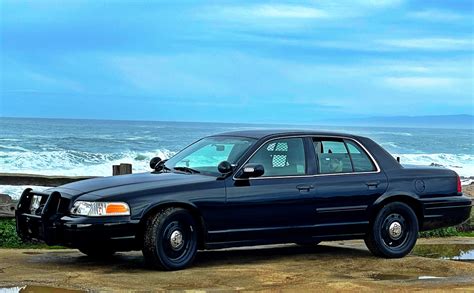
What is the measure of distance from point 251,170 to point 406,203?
7.74 feet

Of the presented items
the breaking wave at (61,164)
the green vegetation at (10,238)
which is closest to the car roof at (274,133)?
the green vegetation at (10,238)

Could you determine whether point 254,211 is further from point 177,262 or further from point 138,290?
point 138,290

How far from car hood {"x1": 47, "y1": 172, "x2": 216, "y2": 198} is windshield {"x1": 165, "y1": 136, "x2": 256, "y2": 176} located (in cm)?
32

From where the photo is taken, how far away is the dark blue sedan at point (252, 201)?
30.2 feet

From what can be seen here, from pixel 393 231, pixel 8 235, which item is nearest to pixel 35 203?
pixel 8 235

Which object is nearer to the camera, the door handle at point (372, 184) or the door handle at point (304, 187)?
the door handle at point (304, 187)

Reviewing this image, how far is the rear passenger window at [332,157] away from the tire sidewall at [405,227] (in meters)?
0.71

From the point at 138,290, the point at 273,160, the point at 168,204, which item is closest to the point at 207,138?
the point at 273,160

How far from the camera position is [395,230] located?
1071cm

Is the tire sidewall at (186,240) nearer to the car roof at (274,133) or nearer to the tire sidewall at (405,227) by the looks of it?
the car roof at (274,133)

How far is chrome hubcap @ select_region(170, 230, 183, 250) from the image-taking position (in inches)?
368

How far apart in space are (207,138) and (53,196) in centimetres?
237

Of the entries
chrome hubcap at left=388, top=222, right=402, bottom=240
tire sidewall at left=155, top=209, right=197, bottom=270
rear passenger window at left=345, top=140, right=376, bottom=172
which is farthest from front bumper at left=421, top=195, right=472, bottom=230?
tire sidewall at left=155, top=209, right=197, bottom=270

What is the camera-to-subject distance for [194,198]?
950cm
